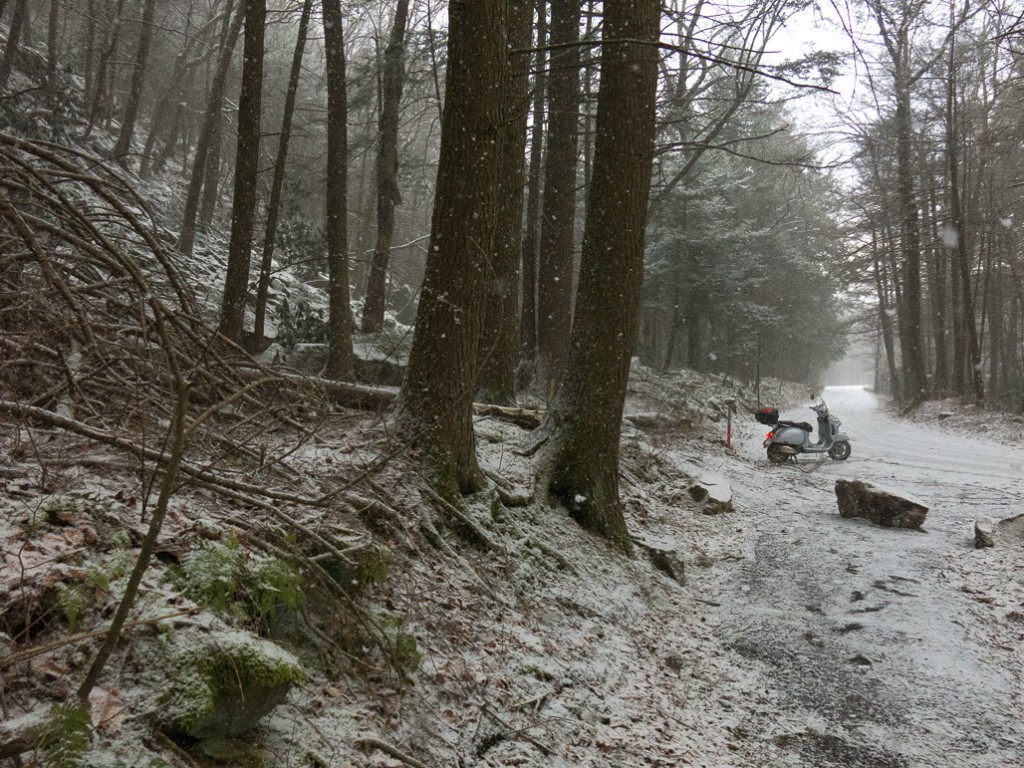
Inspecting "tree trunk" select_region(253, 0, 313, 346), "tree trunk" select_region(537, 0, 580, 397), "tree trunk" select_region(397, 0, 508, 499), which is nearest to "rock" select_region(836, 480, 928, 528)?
"tree trunk" select_region(537, 0, 580, 397)

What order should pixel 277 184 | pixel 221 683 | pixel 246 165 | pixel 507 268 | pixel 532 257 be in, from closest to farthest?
1. pixel 221 683
2. pixel 507 268
3. pixel 246 165
4. pixel 277 184
5. pixel 532 257

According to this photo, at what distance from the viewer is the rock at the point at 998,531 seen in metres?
7.63

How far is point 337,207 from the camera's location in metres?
12.5

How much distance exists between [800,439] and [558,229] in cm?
632

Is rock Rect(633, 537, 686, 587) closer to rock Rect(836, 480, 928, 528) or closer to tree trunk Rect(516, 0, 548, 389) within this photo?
rock Rect(836, 480, 928, 528)

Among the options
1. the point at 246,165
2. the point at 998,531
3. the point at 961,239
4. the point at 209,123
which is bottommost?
the point at 998,531

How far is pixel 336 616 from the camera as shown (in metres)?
3.76

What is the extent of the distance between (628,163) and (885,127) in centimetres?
2315

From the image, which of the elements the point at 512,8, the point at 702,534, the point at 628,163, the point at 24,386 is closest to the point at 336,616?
the point at 24,386

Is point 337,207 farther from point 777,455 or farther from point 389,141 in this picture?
point 777,455

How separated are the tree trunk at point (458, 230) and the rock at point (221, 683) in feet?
9.55

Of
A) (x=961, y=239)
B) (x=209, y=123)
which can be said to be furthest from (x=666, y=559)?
(x=961, y=239)

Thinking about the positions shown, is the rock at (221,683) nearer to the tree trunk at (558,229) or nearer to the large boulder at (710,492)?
the large boulder at (710,492)

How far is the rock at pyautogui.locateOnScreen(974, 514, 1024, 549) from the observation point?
763 cm
